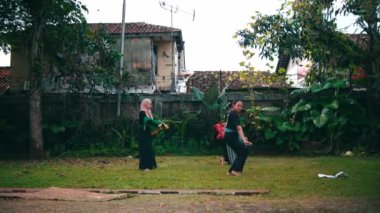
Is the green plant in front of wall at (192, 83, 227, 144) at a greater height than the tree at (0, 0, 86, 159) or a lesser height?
lesser

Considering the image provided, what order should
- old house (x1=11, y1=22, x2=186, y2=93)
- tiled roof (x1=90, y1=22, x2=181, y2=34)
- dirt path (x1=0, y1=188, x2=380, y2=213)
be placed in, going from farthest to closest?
tiled roof (x1=90, y1=22, x2=181, y2=34) < old house (x1=11, y1=22, x2=186, y2=93) < dirt path (x1=0, y1=188, x2=380, y2=213)

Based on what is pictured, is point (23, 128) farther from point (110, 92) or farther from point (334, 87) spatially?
point (334, 87)

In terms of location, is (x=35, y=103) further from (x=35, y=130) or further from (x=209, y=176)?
(x=209, y=176)

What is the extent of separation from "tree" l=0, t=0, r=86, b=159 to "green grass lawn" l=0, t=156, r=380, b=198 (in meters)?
2.14

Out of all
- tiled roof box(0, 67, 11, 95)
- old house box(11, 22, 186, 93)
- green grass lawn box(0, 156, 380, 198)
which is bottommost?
green grass lawn box(0, 156, 380, 198)

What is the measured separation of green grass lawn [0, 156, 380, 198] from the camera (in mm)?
7509

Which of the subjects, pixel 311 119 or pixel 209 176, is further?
pixel 311 119

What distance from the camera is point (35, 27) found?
14.1 metres

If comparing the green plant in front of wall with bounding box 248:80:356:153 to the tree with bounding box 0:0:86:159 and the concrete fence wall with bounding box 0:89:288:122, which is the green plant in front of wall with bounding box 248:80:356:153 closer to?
the concrete fence wall with bounding box 0:89:288:122

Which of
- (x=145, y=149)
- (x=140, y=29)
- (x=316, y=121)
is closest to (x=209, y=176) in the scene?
(x=145, y=149)

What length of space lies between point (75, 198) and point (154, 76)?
1702 cm

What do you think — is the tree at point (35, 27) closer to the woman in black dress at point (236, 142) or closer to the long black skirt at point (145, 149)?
Answer: the long black skirt at point (145, 149)

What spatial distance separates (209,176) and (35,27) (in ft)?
27.2

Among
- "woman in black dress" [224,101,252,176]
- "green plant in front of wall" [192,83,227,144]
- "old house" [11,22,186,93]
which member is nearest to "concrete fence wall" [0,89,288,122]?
"green plant in front of wall" [192,83,227,144]
